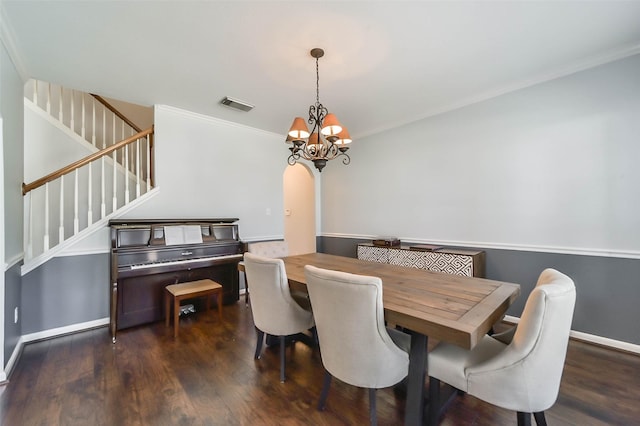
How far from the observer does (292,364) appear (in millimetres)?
2182

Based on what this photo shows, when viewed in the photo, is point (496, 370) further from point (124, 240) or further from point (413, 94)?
point (124, 240)

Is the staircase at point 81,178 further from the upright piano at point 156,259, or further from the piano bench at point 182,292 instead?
the piano bench at point 182,292

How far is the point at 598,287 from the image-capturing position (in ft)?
8.15

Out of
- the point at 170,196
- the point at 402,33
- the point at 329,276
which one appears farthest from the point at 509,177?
the point at 170,196

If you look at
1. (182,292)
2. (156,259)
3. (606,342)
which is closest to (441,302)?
(606,342)

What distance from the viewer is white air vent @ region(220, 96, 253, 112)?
3.19 meters

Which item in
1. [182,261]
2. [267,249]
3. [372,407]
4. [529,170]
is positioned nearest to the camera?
[372,407]

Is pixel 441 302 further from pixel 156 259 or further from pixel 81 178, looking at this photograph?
pixel 81 178

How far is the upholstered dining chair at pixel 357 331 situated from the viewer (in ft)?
4.26

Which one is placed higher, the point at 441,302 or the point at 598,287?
the point at 441,302

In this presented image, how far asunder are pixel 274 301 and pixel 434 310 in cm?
109

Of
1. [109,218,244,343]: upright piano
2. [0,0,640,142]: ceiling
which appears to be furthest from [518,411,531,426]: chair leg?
[109,218,244,343]: upright piano

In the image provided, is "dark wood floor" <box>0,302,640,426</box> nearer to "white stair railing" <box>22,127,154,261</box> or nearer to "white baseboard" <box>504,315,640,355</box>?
"white baseboard" <box>504,315,640,355</box>

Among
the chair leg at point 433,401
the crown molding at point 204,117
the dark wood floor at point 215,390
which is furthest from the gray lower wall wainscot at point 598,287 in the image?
the crown molding at point 204,117
